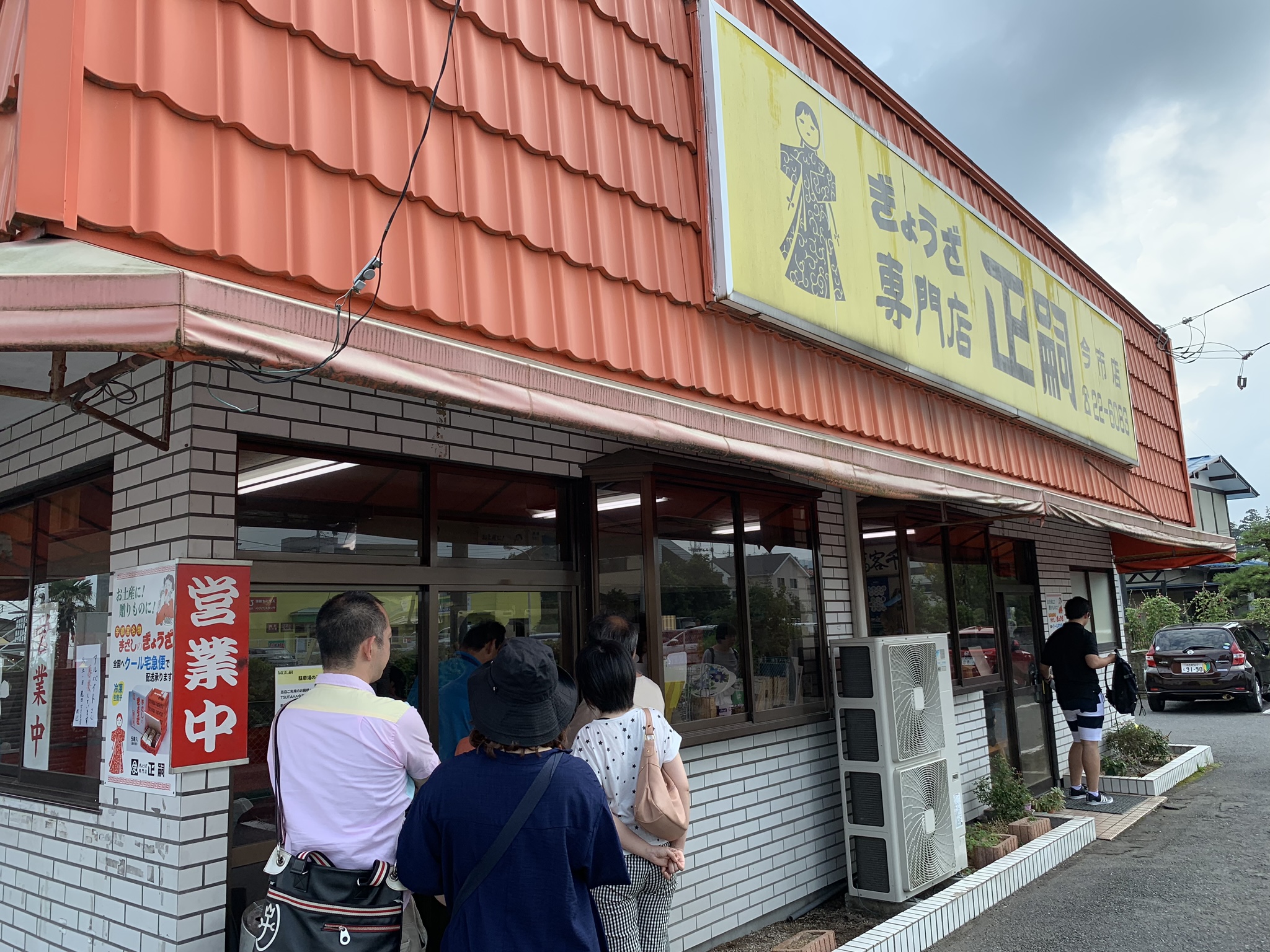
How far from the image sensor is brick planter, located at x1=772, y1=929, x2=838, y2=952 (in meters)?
4.79

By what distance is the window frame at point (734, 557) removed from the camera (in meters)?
5.04

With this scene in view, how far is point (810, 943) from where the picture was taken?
485 centimetres

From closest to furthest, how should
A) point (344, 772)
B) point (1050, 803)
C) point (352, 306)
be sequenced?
point (344, 772)
point (352, 306)
point (1050, 803)

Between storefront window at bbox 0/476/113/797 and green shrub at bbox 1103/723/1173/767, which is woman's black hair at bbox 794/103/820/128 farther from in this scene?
green shrub at bbox 1103/723/1173/767

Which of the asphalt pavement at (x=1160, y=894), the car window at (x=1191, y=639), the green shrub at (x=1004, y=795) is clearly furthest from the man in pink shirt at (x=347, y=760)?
the car window at (x=1191, y=639)

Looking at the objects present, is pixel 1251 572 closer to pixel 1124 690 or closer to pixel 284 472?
pixel 1124 690

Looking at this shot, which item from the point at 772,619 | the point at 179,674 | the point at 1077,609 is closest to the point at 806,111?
the point at 772,619

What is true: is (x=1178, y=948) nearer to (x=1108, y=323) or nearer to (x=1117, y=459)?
(x=1117, y=459)

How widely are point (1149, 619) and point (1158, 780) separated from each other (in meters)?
18.3

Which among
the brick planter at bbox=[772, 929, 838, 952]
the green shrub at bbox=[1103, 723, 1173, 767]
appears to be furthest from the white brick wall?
the green shrub at bbox=[1103, 723, 1173, 767]

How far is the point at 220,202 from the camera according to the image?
9.07 feet

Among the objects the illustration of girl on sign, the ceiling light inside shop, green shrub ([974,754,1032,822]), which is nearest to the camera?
the ceiling light inside shop

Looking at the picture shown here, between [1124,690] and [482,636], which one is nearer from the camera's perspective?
[482,636]

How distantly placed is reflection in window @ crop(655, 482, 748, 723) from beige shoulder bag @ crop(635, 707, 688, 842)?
69.8 inches
